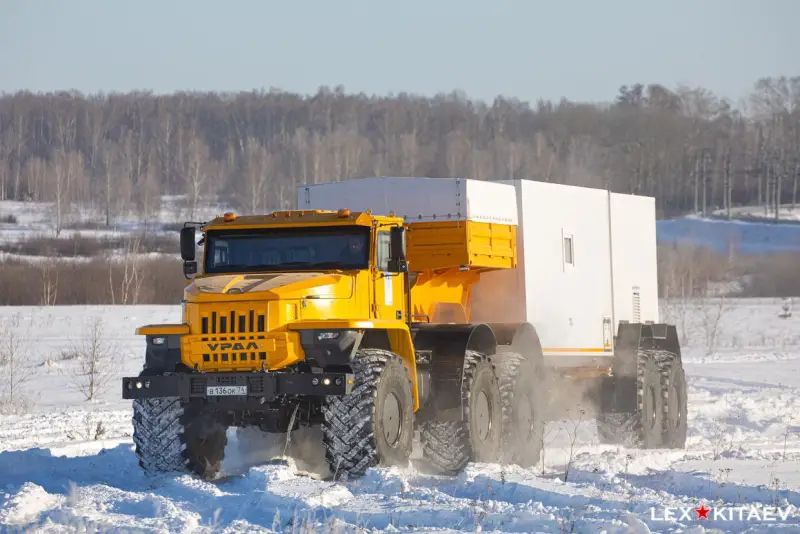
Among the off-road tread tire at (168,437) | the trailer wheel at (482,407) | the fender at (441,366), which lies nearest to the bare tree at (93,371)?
the trailer wheel at (482,407)

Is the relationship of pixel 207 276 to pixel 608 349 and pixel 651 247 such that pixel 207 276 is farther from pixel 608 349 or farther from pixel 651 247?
pixel 651 247

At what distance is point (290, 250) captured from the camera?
13.7 m

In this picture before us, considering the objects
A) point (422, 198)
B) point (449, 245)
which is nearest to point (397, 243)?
point (449, 245)

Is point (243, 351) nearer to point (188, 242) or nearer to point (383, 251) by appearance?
point (188, 242)

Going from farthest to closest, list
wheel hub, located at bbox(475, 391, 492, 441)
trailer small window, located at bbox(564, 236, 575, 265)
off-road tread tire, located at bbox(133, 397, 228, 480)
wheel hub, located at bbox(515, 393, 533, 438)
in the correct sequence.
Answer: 1. trailer small window, located at bbox(564, 236, 575, 265)
2. wheel hub, located at bbox(515, 393, 533, 438)
3. wheel hub, located at bbox(475, 391, 492, 441)
4. off-road tread tire, located at bbox(133, 397, 228, 480)

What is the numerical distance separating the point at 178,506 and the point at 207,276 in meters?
3.41

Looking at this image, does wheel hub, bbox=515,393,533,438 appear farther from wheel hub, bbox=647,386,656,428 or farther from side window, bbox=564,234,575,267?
wheel hub, bbox=647,386,656,428

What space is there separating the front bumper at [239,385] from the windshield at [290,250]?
1683mm

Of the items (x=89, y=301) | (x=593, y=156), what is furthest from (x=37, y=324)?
(x=593, y=156)

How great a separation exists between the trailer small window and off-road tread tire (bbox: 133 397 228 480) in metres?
6.79

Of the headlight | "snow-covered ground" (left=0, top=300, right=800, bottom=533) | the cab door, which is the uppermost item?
the cab door

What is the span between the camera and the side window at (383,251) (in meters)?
13.8

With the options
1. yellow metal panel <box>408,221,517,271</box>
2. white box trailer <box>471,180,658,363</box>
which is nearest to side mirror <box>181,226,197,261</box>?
yellow metal panel <box>408,221,517,271</box>

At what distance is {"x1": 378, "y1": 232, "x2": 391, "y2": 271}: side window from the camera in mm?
13750
